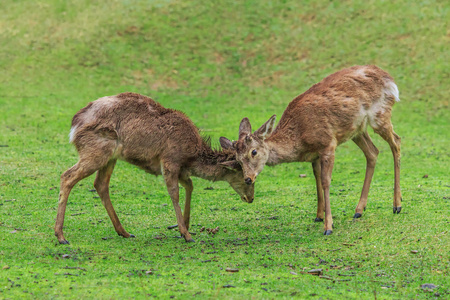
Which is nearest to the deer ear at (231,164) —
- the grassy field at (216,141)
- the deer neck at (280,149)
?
the deer neck at (280,149)

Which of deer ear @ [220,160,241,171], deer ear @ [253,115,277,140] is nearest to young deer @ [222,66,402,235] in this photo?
deer ear @ [253,115,277,140]

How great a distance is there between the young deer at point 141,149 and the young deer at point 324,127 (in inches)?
19.8

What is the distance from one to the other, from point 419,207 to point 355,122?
2.15m

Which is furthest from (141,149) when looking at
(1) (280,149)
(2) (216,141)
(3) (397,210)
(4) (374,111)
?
(3) (397,210)

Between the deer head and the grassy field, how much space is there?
1202mm

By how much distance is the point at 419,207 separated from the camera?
11.2 m

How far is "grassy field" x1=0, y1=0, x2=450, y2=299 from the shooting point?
7.88 meters

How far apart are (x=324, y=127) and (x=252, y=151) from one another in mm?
1464

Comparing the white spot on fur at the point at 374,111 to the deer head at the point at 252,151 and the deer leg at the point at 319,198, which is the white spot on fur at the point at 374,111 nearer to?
the deer leg at the point at 319,198

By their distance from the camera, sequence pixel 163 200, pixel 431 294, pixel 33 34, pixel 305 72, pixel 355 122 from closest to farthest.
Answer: pixel 431 294, pixel 355 122, pixel 163 200, pixel 305 72, pixel 33 34

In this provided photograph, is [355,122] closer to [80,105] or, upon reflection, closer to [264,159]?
[264,159]

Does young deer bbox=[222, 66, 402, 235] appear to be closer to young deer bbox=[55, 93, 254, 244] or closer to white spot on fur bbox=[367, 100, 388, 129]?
white spot on fur bbox=[367, 100, 388, 129]

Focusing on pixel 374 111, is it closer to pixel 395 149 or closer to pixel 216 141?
pixel 395 149

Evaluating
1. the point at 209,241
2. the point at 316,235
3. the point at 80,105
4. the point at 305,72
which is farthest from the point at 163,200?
the point at 305,72
